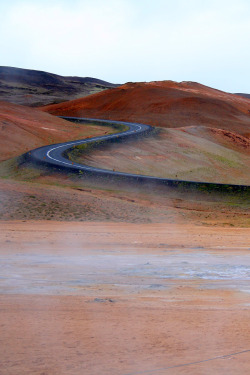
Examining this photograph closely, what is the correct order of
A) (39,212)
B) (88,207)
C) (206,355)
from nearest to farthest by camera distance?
(206,355) < (39,212) < (88,207)

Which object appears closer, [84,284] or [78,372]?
[78,372]

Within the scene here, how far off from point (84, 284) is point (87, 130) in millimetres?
60452

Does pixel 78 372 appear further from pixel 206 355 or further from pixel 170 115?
pixel 170 115

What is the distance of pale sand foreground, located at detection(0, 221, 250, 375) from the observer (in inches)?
229

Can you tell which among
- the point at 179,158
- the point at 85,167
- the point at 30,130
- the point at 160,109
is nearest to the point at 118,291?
the point at 85,167

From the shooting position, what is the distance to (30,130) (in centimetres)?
5984

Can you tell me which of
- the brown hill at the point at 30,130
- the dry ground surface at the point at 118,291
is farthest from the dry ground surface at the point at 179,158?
the dry ground surface at the point at 118,291

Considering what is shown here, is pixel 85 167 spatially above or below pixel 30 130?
below

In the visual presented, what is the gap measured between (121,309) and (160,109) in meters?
91.3

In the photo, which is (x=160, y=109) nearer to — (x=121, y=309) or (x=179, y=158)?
(x=179, y=158)

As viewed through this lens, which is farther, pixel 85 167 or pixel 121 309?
pixel 85 167

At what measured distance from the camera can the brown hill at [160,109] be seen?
90812mm

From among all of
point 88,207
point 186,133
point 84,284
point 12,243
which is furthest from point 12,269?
point 186,133

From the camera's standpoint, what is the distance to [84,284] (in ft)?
28.6
